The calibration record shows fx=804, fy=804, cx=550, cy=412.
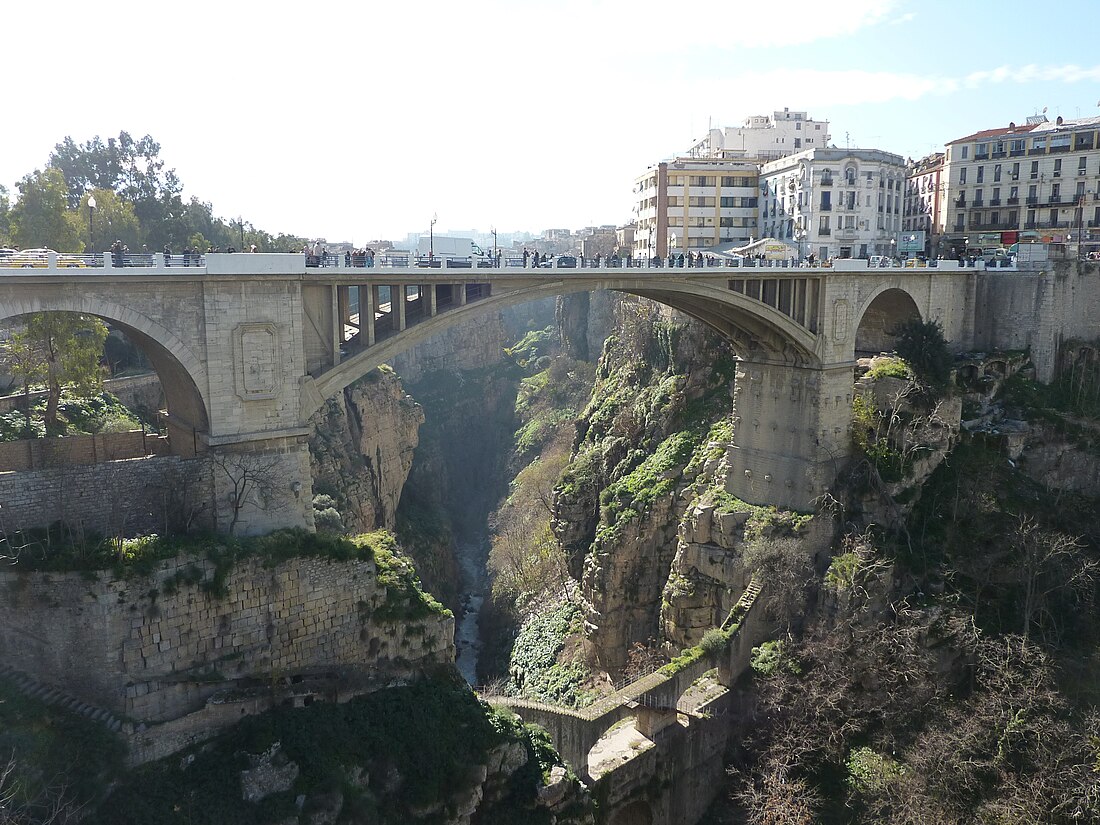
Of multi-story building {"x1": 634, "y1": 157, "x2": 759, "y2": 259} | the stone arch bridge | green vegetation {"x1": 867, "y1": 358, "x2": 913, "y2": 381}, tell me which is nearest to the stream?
the stone arch bridge

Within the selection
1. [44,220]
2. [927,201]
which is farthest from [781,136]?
[44,220]

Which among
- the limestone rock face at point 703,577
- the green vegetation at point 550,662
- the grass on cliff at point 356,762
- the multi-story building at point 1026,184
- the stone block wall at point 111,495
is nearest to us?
the grass on cliff at point 356,762

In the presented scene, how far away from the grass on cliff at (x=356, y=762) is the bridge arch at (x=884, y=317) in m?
24.9

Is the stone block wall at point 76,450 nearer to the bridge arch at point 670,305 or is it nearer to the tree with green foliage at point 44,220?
the bridge arch at point 670,305

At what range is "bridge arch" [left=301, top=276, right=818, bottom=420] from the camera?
797 inches

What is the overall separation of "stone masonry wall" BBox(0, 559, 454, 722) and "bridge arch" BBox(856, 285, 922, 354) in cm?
2571

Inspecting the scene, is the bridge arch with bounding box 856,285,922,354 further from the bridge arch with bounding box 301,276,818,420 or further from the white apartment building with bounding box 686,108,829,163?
the white apartment building with bounding box 686,108,829,163

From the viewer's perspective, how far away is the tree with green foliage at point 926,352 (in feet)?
107

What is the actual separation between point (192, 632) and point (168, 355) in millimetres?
6214

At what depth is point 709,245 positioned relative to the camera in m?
52.0

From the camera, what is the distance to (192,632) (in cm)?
1719

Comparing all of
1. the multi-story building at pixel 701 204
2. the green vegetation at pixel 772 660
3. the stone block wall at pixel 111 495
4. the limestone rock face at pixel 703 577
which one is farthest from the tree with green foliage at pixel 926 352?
the stone block wall at pixel 111 495

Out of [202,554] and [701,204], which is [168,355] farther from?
[701,204]

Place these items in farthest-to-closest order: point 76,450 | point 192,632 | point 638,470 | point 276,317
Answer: point 638,470 < point 276,317 < point 76,450 < point 192,632
